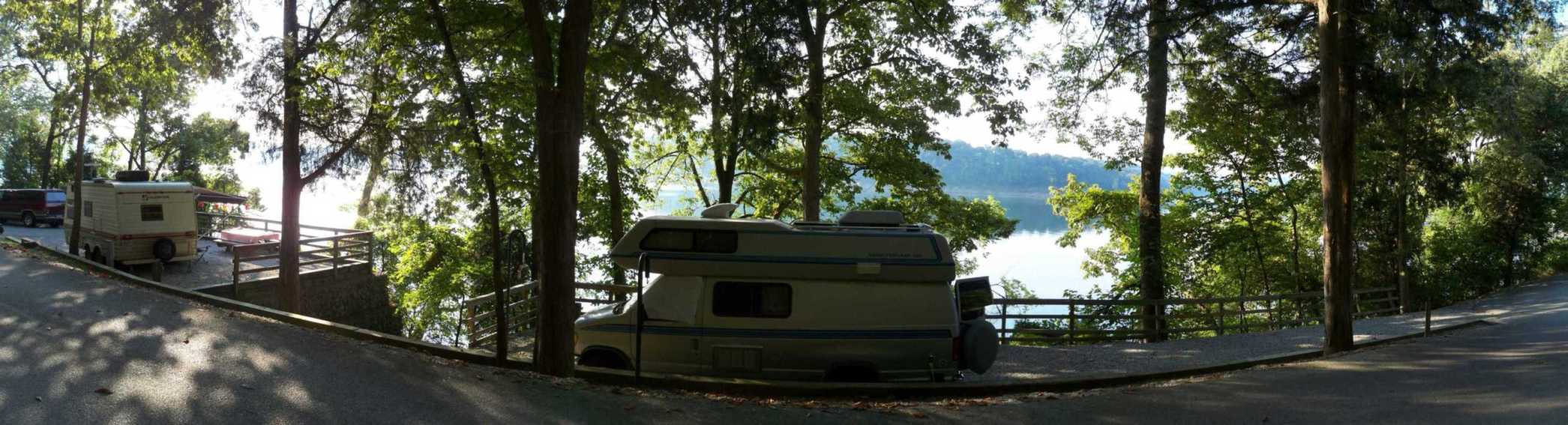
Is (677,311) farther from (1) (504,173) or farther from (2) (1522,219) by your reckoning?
(2) (1522,219)

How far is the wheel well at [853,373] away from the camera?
37.0 ft

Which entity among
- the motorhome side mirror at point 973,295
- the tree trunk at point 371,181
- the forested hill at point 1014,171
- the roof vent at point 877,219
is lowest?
the motorhome side mirror at point 973,295

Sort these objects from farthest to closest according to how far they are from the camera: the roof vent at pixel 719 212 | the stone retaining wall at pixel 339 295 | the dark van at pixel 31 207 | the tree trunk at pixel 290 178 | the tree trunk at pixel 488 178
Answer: the dark van at pixel 31 207 → the stone retaining wall at pixel 339 295 → the tree trunk at pixel 290 178 → the roof vent at pixel 719 212 → the tree trunk at pixel 488 178

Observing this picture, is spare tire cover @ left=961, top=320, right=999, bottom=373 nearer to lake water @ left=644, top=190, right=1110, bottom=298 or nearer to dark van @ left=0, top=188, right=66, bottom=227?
lake water @ left=644, top=190, right=1110, bottom=298

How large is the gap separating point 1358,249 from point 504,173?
3485 centimetres

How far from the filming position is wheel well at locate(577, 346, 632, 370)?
11.8m

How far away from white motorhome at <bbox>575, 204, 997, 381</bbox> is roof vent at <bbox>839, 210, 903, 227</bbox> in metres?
0.44

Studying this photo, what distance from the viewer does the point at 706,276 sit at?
11375 millimetres

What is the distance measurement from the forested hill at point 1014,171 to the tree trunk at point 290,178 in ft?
66.1

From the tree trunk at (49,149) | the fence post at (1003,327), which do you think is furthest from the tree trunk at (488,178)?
the tree trunk at (49,149)

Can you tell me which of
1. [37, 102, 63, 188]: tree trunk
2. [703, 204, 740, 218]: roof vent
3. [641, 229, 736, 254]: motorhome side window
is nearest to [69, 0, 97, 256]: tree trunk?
[37, 102, 63, 188]: tree trunk

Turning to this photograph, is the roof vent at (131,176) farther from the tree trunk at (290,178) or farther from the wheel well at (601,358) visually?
the wheel well at (601,358)

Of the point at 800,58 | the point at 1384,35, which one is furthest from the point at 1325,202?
the point at 800,58

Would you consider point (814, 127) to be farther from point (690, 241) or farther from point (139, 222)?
point (139, 222)
